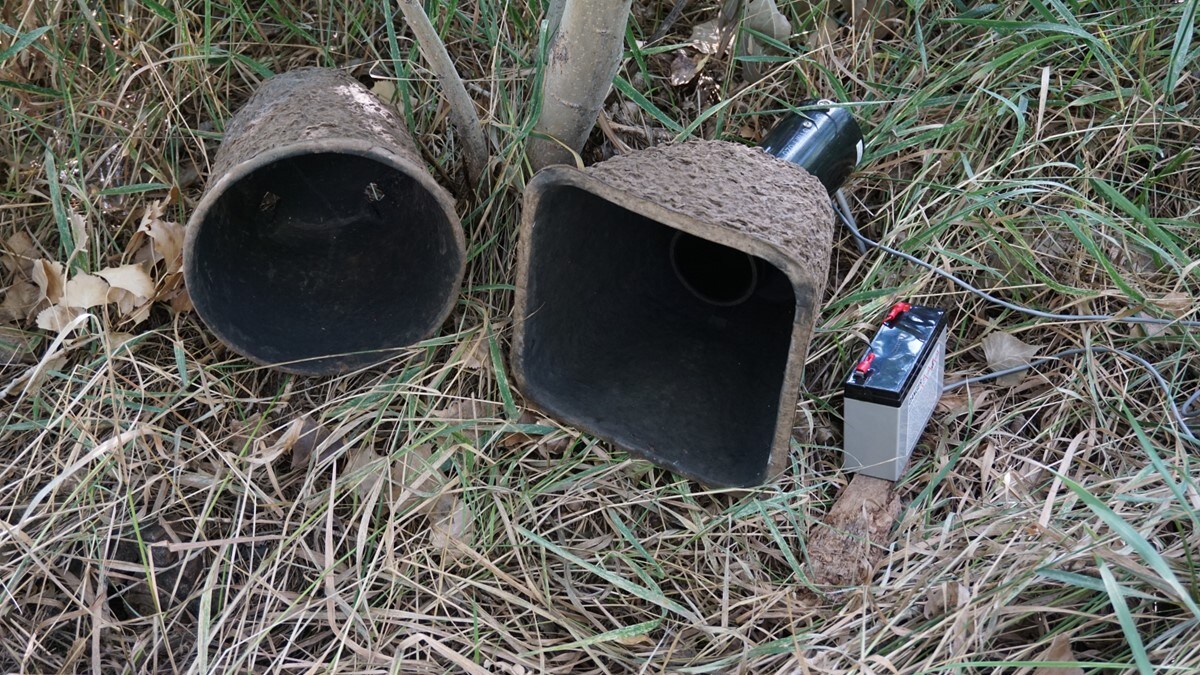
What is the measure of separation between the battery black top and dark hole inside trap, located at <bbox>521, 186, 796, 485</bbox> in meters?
0.11

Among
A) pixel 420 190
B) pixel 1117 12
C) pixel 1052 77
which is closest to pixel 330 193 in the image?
pixel 420 190

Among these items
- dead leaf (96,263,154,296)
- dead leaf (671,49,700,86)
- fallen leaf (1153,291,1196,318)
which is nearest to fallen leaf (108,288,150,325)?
dead leaf (96,263,154,296)

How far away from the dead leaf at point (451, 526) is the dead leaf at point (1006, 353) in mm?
849

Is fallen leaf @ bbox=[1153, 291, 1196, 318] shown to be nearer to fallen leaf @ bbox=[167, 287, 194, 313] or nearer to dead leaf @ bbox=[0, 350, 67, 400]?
fallen leaf @ bbox=[167, 287, 194, 313]

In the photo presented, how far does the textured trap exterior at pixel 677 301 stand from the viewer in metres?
1.32

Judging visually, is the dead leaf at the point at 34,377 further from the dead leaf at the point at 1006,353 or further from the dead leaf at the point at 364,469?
the dead leaf at the point at 1006,353

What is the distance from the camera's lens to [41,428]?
152cm

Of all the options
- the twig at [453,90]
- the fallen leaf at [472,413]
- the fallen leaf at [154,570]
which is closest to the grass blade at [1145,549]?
the fallen leaf at [472,413]

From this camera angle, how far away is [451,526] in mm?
1448

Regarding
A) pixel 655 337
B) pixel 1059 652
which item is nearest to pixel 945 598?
pixel 1059 652

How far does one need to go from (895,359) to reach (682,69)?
75 centimetres

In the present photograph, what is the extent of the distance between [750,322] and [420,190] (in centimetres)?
58

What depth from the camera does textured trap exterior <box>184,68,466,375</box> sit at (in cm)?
147

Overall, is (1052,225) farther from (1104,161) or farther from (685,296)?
(685,296)
